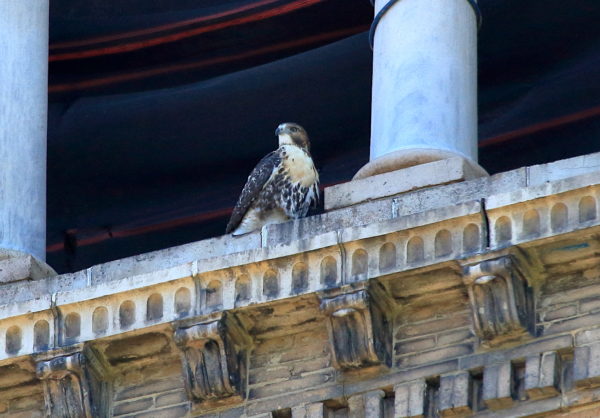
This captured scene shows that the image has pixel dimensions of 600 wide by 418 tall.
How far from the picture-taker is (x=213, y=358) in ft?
51.3

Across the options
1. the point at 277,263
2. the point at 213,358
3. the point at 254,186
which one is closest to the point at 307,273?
the point at 277,263

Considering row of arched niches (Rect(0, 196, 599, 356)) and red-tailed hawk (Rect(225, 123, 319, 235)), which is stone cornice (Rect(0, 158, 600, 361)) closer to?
row of arched niches (Rect(0, 196, 599, 356))

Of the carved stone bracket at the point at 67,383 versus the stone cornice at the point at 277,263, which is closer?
the stone cornice at the point at 277,263

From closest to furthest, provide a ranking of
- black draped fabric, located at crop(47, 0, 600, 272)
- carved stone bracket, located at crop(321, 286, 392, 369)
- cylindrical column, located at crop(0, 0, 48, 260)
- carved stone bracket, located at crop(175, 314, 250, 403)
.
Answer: carved stone bracket, located at crop(321, 286, 392, 369) → carved stone bracket, located at crop(175, 314, 250, 403) → cylindrical column, located at crop(0, 0, 48, 260) → black draped fabric, located at crop(47, 0, 600, 272)

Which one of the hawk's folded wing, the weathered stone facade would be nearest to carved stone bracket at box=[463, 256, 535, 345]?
A: the weathered stone facade

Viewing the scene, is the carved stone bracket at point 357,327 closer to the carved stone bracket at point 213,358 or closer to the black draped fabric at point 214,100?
the carved stone bracket at point 213,358

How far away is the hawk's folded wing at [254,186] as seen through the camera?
56.1 ft

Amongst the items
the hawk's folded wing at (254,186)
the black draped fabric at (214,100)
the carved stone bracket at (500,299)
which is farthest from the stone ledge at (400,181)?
the black draped fabric at (214,100)

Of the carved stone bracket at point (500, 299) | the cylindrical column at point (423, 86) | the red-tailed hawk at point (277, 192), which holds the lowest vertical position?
the carved stone bracket at point (500, 299)

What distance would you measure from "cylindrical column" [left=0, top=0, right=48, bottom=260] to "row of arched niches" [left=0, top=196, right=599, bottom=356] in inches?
66.1

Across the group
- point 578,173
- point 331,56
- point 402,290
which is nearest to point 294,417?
point 402,290

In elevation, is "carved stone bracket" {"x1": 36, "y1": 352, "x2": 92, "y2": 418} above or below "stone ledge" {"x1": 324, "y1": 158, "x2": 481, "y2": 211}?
below

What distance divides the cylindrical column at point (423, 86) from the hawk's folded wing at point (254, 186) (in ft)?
2.15

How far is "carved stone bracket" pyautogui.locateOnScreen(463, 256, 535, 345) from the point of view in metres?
14.9
